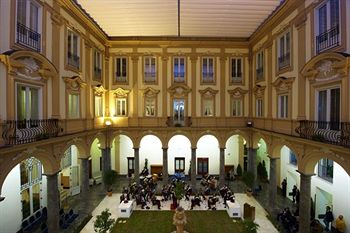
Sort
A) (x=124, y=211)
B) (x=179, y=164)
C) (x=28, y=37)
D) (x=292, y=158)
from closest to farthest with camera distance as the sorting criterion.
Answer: (x=28, y=37) → (x=124, y=211) → (x=292, y=158) → (x=179, y=164)

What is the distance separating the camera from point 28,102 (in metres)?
11.9

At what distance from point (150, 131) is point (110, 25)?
8719 mm

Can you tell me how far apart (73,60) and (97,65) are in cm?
460

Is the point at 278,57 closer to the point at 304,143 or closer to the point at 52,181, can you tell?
the point at 304,143

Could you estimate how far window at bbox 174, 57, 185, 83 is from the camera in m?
23.1

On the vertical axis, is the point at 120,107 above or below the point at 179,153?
above

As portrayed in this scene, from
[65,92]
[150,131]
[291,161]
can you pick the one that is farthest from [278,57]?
[65,92]

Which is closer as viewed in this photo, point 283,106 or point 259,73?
point 283,106

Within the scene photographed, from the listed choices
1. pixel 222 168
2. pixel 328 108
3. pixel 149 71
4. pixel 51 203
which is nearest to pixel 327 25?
pixel 328 108

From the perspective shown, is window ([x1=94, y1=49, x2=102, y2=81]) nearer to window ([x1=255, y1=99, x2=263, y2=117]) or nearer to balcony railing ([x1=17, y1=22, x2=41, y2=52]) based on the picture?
balcony railing ([x1=17, y1=22, x2=41, y2=52])

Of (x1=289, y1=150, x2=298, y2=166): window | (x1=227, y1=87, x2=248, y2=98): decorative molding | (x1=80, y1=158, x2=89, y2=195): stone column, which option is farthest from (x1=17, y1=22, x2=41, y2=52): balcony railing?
(x1=289, y1=150, x2=298, y2=166): window

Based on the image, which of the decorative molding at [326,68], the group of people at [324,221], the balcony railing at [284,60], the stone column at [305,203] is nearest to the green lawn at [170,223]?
the group of people at [324,221]

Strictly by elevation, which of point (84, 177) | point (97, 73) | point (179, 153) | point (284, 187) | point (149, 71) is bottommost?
point (284, 187)

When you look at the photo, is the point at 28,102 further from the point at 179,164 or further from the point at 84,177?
the point at 179,164
